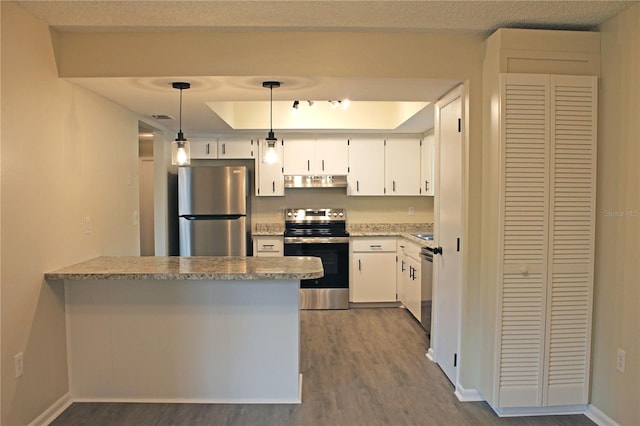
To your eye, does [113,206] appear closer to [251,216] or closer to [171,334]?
[171,334]

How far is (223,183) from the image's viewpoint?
174 inches

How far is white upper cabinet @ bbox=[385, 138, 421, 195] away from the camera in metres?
4.90

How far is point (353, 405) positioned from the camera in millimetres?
2539

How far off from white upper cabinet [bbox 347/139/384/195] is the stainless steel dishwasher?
1.39m

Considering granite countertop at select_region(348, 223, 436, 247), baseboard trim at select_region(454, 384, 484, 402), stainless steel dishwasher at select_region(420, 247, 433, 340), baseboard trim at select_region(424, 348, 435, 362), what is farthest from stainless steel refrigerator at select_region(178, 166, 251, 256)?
baseboard trim at select_region(454, 384, 484, 402)

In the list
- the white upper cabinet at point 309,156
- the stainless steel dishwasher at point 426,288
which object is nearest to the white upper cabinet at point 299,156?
the white upper cabinet at point 309,156

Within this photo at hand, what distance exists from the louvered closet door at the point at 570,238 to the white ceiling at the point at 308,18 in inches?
15.6

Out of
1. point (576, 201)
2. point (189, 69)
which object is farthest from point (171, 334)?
point (576, 201)

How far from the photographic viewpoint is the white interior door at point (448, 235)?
2.68 m

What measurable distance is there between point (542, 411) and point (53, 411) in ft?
9.90

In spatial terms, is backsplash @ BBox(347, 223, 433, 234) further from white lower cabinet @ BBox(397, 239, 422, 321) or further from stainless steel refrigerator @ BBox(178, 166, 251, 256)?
Answer: stainless steel refrigerator @ BBox(178, 166, 251, 256)

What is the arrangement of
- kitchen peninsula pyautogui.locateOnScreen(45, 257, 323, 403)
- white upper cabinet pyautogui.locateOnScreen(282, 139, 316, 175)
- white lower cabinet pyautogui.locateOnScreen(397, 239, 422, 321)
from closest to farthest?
kitchen peninsula pyautogui.locateOnScreen(45, 257, 323, 403)
white lower cabinet pyautogui.locateOnScreen(397, 239, 422, 321)
white upper cabinet pyautogui.locateOnScreen(282, 139, 316, 175)

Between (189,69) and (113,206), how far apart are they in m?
1.38

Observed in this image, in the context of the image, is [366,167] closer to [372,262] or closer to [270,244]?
[372,262]
